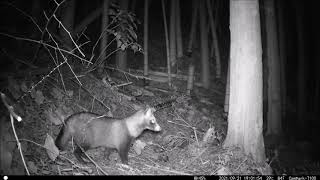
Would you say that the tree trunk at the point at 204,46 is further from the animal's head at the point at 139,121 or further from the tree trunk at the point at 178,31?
the animal's head at the point at 139,121

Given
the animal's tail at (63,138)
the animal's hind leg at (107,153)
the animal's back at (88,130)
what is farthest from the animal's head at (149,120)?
the animal's tail at (63,138)

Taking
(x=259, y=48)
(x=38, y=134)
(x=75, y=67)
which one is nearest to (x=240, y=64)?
(x=259, y=48)

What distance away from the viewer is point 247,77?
6.35m

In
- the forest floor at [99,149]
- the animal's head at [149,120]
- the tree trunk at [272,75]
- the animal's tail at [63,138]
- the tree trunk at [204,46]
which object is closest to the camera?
the forest floor at [99,149]

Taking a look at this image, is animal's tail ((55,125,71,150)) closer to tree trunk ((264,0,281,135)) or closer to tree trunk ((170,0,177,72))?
tree trunk ((264,0,281,135))

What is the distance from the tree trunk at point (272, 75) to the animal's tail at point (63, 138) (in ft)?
23.8

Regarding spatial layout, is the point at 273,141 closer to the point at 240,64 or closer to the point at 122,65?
the point at 240,64

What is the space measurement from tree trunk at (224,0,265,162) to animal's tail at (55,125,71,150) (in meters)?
3.65

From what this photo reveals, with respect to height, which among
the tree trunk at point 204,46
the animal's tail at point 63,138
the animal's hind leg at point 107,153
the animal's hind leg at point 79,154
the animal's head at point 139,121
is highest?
the tree trunk at point 204,46

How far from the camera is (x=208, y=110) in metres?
10.8

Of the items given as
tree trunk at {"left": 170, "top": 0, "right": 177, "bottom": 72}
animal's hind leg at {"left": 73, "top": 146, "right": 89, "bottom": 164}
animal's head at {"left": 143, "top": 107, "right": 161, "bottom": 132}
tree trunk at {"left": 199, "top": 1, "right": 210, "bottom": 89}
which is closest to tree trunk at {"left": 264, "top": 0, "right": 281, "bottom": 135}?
tree trunk at {"left": 199, "top": 1, "right": 210, "bottom": 89}

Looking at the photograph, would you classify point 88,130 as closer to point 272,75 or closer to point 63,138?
point 63,138

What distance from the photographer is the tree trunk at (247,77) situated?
634 cm

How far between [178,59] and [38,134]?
9.22 m
